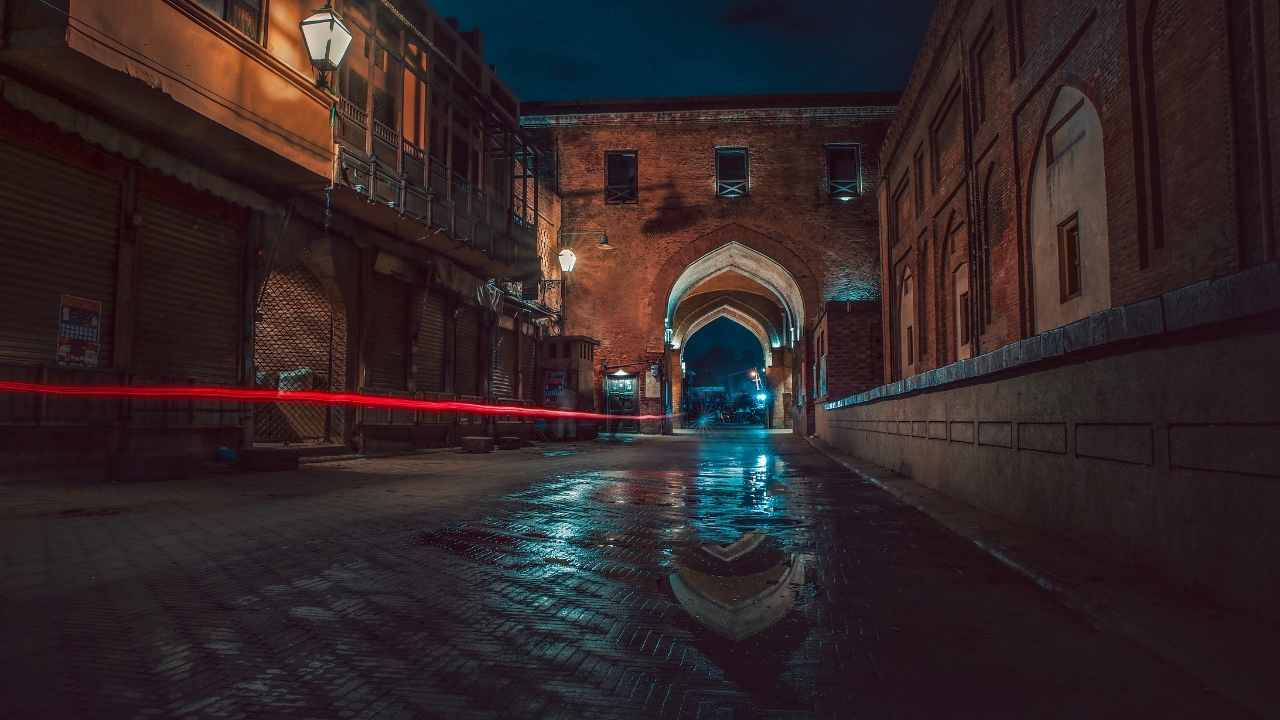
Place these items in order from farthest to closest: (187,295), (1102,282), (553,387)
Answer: (553,387)
(187,295)
(1102,282)

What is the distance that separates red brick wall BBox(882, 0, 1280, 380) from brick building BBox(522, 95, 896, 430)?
1287 centimetres

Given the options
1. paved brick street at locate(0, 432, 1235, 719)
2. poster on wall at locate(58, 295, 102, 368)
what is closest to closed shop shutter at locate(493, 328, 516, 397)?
poster on wall at locate(58, 295, 102, 368)

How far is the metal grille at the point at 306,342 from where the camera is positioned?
1470cm

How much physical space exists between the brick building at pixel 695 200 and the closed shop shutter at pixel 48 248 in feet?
66.4

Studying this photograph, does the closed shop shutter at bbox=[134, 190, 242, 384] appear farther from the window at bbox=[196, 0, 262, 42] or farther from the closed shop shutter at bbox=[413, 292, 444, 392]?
the closed shop shutter at bbox=[413, 292, 444, 392]

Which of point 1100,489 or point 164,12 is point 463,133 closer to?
point 164,12

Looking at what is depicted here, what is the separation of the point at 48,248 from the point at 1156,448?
11430mm

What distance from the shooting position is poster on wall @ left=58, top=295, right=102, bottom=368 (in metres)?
9.27

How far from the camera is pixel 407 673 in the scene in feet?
8.20

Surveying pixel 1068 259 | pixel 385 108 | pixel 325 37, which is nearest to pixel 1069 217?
pixel 1068 259

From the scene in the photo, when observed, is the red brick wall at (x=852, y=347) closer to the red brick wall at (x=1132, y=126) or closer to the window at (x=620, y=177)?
the red brick wall at (x=1132, y=126)

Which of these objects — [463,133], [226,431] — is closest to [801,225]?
[463,133]

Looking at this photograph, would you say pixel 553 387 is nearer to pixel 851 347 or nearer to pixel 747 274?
pixel 851 347

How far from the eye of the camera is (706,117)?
30.0m
